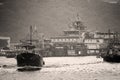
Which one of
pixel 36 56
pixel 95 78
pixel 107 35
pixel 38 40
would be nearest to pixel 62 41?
pixel 38 40

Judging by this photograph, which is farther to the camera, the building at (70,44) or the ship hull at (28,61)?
the building at (70,44)

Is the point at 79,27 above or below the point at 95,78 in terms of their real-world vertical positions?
above

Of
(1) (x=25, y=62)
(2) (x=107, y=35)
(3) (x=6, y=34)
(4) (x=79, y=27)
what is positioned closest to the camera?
(1) (x=25, y=62)

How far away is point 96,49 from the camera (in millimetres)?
137500

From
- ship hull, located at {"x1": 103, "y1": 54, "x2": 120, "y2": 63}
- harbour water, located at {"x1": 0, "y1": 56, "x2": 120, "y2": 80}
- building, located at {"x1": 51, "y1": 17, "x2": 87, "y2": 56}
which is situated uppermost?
building, located at {"x1": 51, "y1": 17, "x2": 87, "y2": 56}

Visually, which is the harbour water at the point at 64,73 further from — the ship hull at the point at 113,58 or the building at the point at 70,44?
the building at the point at 70,44

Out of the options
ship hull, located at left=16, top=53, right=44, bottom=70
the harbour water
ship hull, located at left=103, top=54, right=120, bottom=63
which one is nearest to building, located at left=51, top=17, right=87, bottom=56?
ship hull, located at left=103, top=54, right=120, bottom=63

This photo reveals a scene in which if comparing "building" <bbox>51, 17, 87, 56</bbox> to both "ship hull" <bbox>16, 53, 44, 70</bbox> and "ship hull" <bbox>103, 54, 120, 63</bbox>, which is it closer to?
"ship hull" <bbox>103, 54, 120, 63</bbox>

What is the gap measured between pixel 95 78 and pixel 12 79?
969 cm

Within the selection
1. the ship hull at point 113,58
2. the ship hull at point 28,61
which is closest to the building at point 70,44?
the ship hull at point 113,58

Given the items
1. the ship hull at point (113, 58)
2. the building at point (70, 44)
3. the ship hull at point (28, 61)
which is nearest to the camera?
the ship hull at point (28, 61)

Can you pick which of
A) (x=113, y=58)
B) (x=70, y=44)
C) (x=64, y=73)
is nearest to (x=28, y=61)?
(x=64, y=73)

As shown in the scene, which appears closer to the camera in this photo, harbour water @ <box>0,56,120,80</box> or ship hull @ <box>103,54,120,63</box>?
harbour water @ <box>0,56,120,80</box>

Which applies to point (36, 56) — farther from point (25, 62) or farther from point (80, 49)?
point (80, 49)
